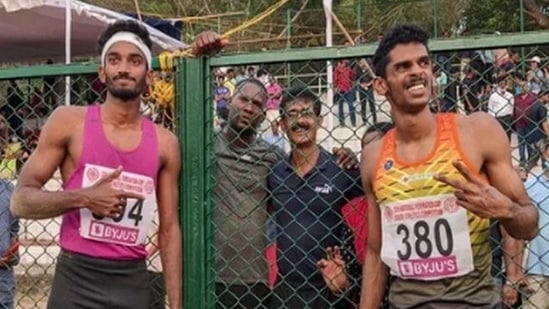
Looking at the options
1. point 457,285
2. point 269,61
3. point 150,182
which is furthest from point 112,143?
point 457,285

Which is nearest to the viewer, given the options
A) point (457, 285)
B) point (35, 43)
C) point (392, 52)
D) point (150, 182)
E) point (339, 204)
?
point (457, 285)

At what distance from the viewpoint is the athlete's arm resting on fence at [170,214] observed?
149 inches

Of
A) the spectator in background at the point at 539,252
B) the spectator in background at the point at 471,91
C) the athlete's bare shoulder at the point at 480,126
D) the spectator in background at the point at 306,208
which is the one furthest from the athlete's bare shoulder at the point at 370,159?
the spectator in background at the point at 539,252

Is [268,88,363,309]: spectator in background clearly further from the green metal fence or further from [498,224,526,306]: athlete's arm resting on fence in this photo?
[498,224,526,306]: athlete's arm resting on fence

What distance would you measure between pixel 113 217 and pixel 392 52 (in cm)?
133

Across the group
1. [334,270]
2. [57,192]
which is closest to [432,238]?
[334,270]

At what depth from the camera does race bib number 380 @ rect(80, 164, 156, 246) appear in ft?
11.8

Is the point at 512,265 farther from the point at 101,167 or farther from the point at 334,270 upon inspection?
the point at 101,167

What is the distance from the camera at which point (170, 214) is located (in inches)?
150

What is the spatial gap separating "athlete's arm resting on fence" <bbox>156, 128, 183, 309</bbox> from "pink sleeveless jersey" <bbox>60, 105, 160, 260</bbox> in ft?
0.27

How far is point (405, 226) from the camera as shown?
326 centimetres

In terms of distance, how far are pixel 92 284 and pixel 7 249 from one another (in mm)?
1907

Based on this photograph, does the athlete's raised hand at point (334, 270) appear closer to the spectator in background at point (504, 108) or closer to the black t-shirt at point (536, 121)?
the spectator in background at point (504, 108)

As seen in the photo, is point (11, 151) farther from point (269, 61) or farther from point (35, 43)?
point (35, 43)
